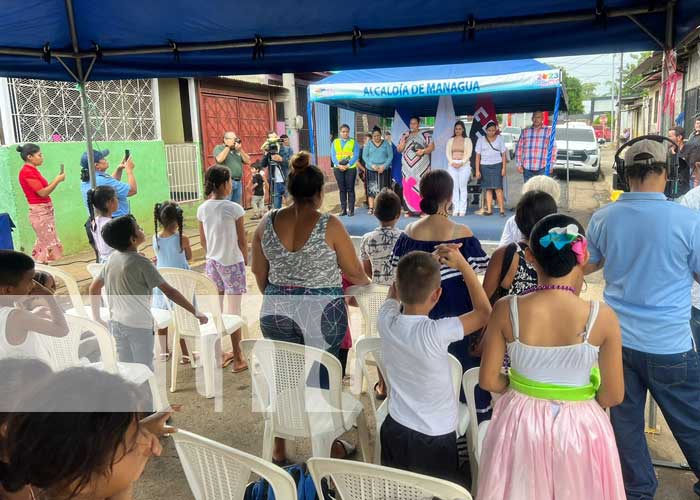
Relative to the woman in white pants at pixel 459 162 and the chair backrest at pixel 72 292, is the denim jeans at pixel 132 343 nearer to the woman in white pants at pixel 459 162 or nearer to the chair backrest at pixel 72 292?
the chair backrest at pixel 72 292

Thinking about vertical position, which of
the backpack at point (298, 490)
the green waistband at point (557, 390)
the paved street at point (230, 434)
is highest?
the green waistband at point (557, 390)

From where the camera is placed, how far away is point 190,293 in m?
3.66

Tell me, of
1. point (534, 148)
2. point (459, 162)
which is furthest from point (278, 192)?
point (534, 148)

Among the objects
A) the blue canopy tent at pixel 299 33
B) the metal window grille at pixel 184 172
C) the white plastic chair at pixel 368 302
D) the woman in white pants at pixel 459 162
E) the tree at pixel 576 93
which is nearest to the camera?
the blue canopy tent at pixel 299 33

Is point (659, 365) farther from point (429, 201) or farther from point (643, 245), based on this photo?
point (429, 201)

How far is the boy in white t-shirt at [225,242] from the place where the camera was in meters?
3.94

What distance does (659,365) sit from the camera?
2139mm

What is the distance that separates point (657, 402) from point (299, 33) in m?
2.62

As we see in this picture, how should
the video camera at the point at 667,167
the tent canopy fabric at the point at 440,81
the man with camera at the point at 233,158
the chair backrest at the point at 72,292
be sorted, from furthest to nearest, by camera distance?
the man with camera at the point at 233,158 < the tent canopy fabric at the point at 440,81 < the chair backrest at the point at 72,292 < the video camera at the point at 667,167

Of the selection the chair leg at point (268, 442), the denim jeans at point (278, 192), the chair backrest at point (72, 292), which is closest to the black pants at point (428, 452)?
the chair leg at point (268, 442)

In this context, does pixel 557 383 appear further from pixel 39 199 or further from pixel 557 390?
pixel 39 199

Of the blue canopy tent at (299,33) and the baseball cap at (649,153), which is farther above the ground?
the blue canopy tent at (299,33)

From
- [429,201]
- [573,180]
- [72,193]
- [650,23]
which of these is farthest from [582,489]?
[573,180]

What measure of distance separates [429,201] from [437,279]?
29.2 inches
